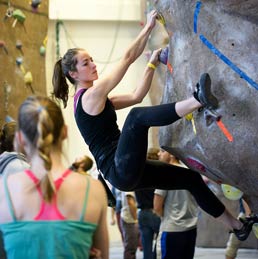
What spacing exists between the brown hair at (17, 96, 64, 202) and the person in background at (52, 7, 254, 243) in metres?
1.01

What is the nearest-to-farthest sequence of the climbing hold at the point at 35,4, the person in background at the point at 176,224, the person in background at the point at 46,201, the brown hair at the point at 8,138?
the person in background at the point at 46,201 < the brown hair at the point at 8,138 < the person in background at the point at 176,224 < the climbing hold at the point at 35,4

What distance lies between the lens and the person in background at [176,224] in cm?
434

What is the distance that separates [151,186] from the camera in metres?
3.36

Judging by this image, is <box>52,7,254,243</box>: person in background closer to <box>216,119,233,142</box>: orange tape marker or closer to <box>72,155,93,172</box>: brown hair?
<box>216,119,233,142</box>: orange tape marker

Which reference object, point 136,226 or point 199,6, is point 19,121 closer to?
point 199,6

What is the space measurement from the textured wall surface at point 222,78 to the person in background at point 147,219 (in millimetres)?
1662

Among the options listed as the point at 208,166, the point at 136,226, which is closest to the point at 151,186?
the point at 208,166

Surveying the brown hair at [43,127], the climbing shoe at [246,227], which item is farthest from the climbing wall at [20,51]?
the brown hair at [43,127]

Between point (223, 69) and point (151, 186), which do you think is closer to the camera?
point (223, 69)

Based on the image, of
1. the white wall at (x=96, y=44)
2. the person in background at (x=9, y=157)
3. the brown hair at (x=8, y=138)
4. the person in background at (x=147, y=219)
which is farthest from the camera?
the white wall at (x=96, y=44)

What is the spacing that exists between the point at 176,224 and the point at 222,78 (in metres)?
1.67

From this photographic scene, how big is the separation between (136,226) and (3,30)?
2436 millimetres

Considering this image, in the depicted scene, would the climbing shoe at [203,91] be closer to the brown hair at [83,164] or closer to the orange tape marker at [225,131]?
the orange tape marker at [225,131]

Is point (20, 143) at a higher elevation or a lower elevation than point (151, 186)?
higher
